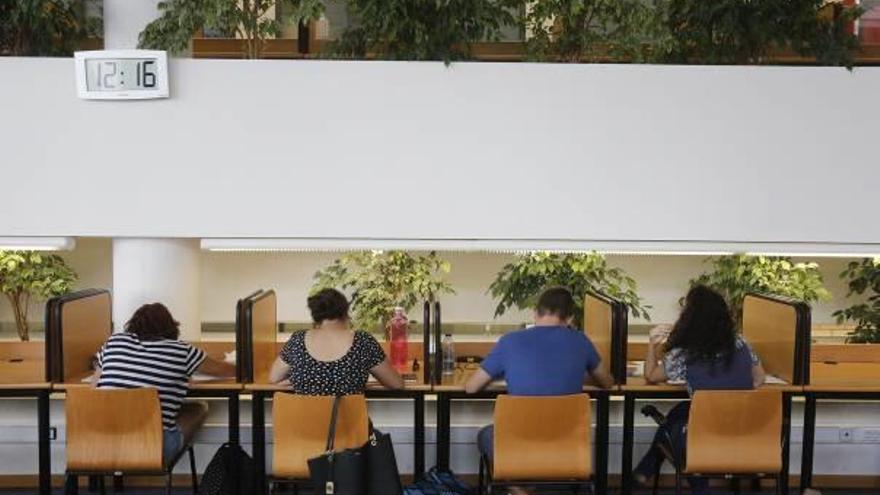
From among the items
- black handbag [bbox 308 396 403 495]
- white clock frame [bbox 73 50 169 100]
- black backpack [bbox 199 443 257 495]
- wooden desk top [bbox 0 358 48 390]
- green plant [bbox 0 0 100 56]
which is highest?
green plant [bbox 0 0 100 56]

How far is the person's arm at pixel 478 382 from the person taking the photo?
12.2 feet

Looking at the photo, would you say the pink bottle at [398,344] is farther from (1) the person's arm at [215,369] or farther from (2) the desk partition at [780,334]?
(2) the desk partition at [780,334]

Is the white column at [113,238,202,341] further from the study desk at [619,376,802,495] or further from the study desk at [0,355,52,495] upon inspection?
the study desk at [619,376,802,495]

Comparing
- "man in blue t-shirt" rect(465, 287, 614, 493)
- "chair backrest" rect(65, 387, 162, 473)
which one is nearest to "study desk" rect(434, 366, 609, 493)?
"man in blue t-shirt" rect(465, 287, 614, 493)

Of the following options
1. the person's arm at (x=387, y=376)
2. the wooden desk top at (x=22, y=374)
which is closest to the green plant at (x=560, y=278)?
the person's arm at (x=387, y=376)

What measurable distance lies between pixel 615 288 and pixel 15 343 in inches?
131

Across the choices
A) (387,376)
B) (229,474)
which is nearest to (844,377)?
(387,376)

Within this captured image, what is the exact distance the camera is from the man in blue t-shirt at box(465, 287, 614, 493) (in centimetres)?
361

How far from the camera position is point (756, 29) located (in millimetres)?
4562

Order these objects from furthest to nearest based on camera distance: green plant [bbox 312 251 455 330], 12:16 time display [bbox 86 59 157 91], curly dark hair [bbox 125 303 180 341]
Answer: green plant [bbox 312 251 455 330] < 12:16 time display [bbox 86 59 157 91] < curly dark hair [bbox 125 303 180 341]

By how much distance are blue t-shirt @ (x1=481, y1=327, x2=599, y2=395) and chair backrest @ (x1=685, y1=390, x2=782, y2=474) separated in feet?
1.57

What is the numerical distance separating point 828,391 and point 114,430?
3.03m

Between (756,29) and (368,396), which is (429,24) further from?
(368,396)

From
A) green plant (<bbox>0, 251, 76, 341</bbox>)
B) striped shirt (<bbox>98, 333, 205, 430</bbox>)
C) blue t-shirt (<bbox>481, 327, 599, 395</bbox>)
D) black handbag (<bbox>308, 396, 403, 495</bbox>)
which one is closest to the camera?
black handbag (<bbox>308, 396, 403, 495</bbox>)
